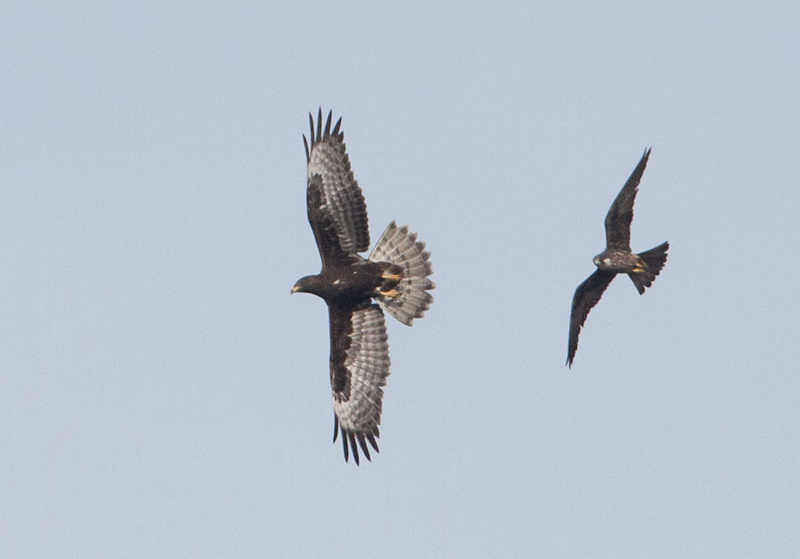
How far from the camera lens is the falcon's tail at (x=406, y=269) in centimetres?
1989

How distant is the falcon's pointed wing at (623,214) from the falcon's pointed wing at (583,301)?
3.43 feet

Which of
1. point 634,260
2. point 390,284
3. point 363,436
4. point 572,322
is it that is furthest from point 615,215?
point 363,436

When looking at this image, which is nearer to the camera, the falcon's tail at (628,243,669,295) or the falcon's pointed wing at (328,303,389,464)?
the falcon's pointed wing at (328,303,389,464)

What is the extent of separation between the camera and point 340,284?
62.5 feet

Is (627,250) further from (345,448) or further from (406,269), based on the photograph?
(345,448)

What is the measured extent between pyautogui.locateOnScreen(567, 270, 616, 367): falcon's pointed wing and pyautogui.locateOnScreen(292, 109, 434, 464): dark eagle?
296cm

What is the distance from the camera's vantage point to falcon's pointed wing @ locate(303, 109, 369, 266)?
1873 centimetres

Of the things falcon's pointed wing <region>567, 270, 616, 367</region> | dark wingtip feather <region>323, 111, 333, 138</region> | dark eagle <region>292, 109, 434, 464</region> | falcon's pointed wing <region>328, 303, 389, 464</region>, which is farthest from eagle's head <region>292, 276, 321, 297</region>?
falcon's pointed wing <region>567, 270, 616, 367</region>

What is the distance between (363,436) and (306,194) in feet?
11.3

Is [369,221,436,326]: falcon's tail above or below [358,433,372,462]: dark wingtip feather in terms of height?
above

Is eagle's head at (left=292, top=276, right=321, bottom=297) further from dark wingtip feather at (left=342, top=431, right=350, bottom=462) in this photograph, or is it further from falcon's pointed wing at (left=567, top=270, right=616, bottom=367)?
falcon's pointed wing at (left=567, top=270, right=616, bottom=367)

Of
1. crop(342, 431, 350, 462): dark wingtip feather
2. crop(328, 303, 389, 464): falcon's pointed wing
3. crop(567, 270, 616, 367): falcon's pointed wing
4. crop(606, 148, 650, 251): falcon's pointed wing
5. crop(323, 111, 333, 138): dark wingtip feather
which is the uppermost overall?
crop(323, 111, 333, 138): dark wingtip feather

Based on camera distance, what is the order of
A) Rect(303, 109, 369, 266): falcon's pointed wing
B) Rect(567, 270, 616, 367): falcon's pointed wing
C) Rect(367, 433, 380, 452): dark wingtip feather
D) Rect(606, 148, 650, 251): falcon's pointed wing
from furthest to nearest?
1. Rect(567, 270, 616, 367): falcon's pointed wing
2. Rect(606, 148, 650, 251): falcon's pointed wing
3. Rect(367, 433, 380, 452): dark wingtip feather
4. Rect(303, 109, 369, 266): falcon's pointed wing

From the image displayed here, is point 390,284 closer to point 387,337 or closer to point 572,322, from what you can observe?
point 387,337
